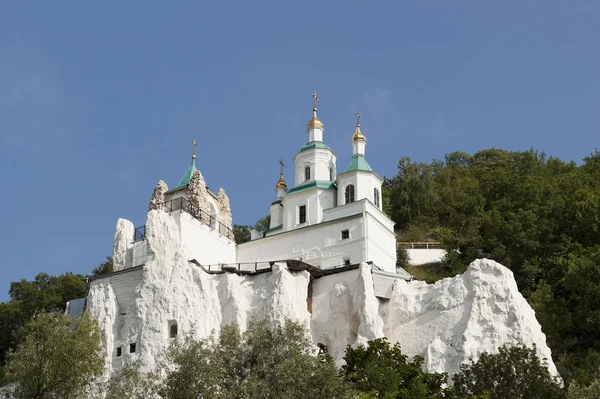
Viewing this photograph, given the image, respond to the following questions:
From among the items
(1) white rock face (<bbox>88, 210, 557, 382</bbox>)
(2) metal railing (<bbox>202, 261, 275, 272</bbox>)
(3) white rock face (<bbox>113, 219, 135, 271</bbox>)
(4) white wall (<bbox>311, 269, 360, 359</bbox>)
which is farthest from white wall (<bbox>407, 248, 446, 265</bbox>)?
(3) white rock face (<bbox>113, 219, 135, 271</bbox>)

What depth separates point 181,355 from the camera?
27.4m

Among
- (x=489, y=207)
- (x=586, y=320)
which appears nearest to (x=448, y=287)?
(x=586, y=320)

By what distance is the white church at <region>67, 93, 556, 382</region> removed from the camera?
117 feet

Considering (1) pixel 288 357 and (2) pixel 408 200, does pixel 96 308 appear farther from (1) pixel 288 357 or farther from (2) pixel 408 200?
(2) pixel 408 200

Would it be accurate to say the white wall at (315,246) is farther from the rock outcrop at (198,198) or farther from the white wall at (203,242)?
the rock outcrop at (198,198)

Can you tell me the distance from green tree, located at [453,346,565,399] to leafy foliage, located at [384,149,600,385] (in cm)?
358

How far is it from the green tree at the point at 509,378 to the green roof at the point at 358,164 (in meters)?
15.3

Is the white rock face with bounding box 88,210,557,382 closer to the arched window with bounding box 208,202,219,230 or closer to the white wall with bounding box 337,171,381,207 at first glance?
the arched window with bounding box 208,202,219,230

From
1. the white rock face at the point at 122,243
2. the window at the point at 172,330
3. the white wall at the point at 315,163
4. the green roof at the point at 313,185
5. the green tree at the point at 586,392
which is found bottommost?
the green tree at the point at 586,392

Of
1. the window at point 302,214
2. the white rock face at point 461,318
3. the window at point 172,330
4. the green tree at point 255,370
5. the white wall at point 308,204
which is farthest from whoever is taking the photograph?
the window at point 302,214

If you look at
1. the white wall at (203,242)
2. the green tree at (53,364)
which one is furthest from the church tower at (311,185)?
the green tree at (53,364)

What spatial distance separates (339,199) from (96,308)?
12.7 meters

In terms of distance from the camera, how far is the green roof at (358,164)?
44.3m

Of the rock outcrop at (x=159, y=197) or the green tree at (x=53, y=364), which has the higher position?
the rock outcrop at (x=159, y=197)
